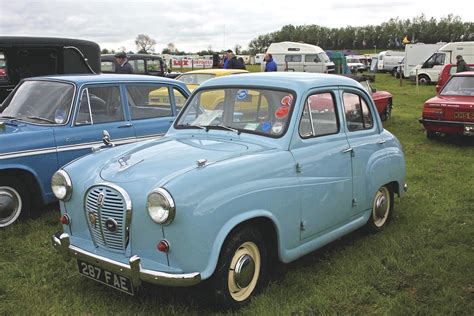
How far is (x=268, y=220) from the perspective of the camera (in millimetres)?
3711

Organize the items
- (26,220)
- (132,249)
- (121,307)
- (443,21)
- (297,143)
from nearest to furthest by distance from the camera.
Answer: (132,249)
(121,307)
(297,143)
(26,220)
(443,21)

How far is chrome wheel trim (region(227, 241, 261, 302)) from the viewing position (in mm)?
3504

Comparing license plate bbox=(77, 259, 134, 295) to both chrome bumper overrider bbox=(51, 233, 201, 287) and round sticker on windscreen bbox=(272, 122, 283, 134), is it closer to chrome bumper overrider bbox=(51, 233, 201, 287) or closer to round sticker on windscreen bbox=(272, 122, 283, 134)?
chrome bumper overrider bbox=(51, 233, 201, 287)

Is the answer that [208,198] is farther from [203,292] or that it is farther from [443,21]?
[443,21]

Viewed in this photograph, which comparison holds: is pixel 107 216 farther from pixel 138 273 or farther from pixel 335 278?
pixel 335 278

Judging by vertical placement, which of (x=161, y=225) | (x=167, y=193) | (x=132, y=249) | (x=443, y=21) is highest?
(x=443, y=21)

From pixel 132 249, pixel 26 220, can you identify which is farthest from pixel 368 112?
pixel 26 220

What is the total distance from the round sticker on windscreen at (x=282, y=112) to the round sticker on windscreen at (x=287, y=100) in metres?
0.04

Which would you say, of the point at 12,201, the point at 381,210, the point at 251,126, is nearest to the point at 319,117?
the point at 251,126

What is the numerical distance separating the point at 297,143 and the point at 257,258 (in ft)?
3.38

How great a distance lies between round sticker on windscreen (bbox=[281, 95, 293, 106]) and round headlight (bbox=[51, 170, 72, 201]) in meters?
1.90

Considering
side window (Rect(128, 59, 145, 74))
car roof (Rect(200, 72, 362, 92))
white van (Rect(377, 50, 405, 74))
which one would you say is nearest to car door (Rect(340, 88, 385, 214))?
car roof (Rect(200, 72, 362, 92))

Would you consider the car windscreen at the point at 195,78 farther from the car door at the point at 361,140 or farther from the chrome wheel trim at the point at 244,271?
the chrome wheel trim at the point at 244,271

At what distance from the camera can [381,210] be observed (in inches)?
211
